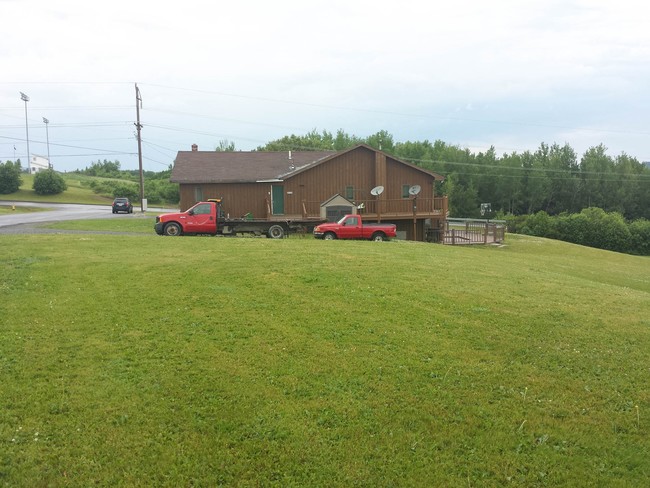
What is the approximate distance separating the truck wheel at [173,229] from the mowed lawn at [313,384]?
12466 mm

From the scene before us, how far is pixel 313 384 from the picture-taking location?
6.01 m

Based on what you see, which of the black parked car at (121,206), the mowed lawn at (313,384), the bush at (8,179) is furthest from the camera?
the bush at (8,179)

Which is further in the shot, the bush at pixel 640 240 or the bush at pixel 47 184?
the bush at pixel 47 184

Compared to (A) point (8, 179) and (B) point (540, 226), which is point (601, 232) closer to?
(B) point (540, 226)

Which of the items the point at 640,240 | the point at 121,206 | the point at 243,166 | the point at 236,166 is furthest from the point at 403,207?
the point at 640,240

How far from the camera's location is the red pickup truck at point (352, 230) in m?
24.1

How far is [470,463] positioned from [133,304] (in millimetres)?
6497

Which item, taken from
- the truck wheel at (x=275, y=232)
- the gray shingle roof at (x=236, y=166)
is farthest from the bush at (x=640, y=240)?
the truck wheel at (x=275, y=232)

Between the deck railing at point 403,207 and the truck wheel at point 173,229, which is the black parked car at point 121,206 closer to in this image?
the deck railing at point 403,207

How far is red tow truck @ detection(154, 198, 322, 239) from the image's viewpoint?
2336 centimetres

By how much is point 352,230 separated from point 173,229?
28.7 ft

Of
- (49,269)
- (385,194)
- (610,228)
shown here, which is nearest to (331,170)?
(385,194)

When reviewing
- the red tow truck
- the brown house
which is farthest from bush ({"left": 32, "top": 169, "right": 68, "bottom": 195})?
the red tow truck

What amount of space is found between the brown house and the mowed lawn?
21.7 m
